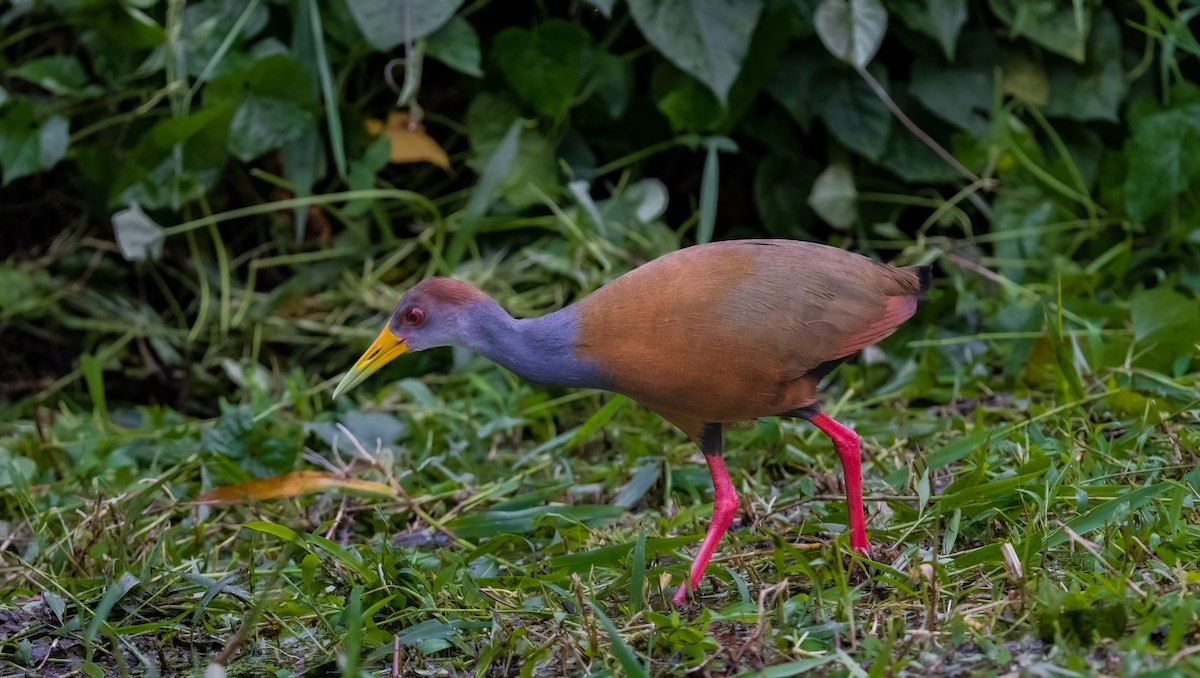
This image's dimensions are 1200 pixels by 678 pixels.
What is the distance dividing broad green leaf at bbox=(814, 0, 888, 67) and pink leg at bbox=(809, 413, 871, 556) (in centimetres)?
180

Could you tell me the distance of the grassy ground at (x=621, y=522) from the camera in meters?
2.08

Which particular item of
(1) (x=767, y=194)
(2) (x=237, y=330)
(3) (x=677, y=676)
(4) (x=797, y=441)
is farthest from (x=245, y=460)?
(1) (x=767, y=194)

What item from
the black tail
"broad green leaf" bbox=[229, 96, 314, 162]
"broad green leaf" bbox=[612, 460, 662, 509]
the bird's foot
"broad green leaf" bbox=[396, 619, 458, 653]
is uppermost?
the black tail

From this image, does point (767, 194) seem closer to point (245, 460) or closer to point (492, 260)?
point (492, 260)

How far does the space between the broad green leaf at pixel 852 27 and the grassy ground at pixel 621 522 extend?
2.28ft

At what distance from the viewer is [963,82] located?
440 cm

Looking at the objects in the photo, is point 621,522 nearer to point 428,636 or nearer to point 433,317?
point 433,317

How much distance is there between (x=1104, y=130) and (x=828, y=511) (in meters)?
2.51

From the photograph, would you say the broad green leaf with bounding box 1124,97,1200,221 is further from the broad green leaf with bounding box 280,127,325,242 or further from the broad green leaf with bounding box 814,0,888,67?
the broad green leaf with bounding box 280,127,325,242

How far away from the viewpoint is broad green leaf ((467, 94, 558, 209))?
14.3ft

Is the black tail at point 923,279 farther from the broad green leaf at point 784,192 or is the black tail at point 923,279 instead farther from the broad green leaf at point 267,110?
the broad green leaf at point 267,110

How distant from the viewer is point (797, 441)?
328 centimetres

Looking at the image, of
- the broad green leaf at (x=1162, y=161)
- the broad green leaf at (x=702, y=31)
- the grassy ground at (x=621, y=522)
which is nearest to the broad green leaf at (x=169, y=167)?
the grassy ground at (x=621, y=522)

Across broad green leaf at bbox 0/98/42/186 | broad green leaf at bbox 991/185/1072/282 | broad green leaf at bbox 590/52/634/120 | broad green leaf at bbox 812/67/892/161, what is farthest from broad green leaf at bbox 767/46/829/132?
broad green leaf at bbox 0/98/42/186
